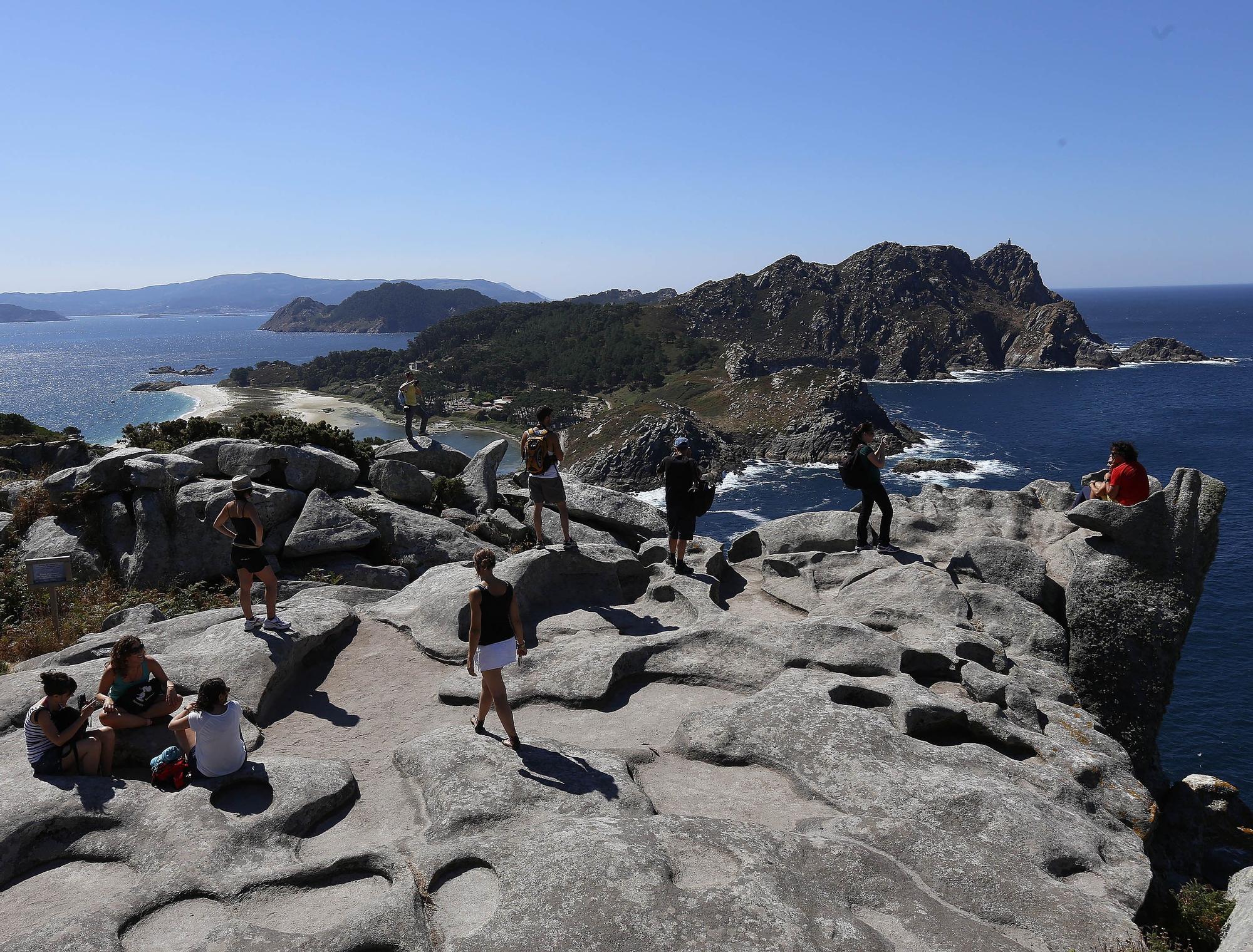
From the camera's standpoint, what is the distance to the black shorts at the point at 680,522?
17812 mm

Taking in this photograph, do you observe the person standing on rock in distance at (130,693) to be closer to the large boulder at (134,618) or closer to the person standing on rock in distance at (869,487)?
the large boulder at (134,618)

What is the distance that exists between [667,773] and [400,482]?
727 inches

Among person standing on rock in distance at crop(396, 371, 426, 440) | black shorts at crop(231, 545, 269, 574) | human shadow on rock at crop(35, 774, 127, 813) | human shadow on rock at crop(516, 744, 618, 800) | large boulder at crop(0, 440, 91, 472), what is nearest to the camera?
human shadow on rock at crop(35, 774, 127, 813)

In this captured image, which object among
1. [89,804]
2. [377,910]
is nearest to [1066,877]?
[377,910]

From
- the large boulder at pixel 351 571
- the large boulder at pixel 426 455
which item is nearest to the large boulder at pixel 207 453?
the large boulder at pixel 351 571

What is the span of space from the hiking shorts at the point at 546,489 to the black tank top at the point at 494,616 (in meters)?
7.51

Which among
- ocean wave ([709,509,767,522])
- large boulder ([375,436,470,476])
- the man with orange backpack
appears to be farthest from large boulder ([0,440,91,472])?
ocean wave ([709,509,767,522])

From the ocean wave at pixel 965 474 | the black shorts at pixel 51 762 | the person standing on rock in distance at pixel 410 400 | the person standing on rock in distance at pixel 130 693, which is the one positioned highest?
the person standing on rock in distance at pixel 410 400

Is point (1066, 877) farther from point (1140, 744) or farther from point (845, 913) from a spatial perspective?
point (1140, 744)

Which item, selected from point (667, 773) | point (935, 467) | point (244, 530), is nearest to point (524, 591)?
point (244, 530)

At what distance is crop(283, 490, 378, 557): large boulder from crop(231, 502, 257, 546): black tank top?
7.76 m

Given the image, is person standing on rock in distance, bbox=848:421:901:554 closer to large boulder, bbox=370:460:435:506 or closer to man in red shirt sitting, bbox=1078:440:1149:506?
man in red shirt sitting, bbox=1078:440:1149:506

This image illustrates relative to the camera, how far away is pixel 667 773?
11133 millimetres

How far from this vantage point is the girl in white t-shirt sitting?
10039 millimetres
